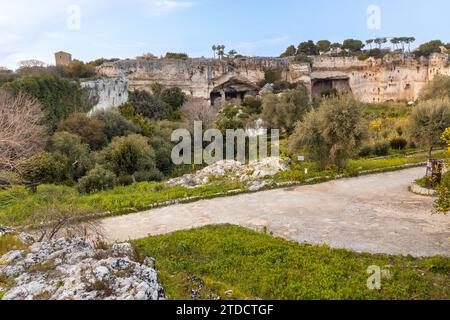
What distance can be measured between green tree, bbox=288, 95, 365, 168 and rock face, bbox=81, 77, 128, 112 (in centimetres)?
1837

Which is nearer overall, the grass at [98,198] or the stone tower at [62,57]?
the grass at [98,198]

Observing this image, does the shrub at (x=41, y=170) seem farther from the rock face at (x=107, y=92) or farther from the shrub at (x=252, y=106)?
the shrub at (x=252, y=106)

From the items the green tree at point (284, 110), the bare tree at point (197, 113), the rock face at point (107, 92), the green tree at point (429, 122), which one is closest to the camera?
the green tree at point (429, 122)

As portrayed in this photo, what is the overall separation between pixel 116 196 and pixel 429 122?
46.0 feet

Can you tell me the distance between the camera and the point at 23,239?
8.68 meters

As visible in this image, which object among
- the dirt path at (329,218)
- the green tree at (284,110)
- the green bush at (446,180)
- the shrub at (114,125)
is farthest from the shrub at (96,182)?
the green tree at (284,110)

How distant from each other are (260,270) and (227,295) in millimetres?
1356

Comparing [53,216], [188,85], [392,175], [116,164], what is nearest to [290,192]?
[392,175]

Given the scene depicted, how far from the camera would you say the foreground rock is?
51.0 feet

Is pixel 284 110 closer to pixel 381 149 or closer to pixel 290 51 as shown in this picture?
pixel 381 149

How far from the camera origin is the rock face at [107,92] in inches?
1217

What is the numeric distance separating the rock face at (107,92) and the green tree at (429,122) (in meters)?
21.8

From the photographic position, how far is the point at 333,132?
15.8 metres

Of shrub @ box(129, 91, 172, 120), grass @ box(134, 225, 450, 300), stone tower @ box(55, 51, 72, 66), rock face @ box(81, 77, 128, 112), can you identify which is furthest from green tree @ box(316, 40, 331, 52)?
grass @ box(134, 225, 450, 300)
